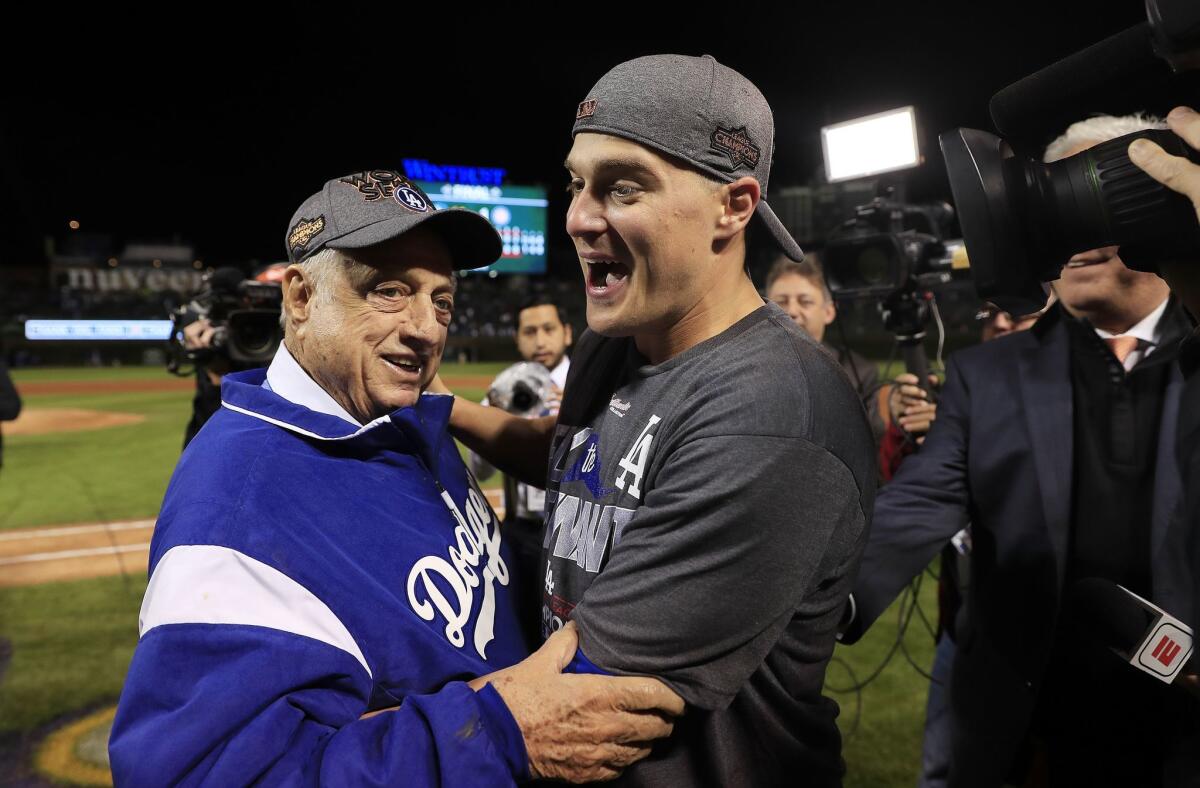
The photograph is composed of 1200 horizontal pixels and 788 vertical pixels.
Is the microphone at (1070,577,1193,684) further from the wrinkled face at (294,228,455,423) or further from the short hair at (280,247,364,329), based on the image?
the short hair at (280,247,364,329)

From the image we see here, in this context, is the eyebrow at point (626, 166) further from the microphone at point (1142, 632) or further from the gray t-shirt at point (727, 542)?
the microphone at point (1142, 632)

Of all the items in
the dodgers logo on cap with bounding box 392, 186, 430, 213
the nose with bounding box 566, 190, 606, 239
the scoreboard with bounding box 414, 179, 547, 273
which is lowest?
the nose with bounding box 566, 190, 606, 239

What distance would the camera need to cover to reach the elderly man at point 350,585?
3.50 feet

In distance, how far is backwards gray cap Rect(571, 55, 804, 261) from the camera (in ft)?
4.26

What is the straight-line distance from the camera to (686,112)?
4.25ft

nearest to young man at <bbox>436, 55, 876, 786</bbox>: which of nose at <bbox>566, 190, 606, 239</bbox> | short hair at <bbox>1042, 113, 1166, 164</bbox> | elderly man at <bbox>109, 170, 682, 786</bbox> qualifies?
nose at <bbox>566, 190, 606, 239</bbox>

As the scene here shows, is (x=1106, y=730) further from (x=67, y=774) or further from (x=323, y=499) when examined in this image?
(x=67, y=774)

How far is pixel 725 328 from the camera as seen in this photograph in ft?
4.75

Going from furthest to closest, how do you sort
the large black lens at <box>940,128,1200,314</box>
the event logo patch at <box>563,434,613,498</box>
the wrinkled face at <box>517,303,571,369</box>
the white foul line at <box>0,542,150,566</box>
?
the white foul line at <box>0,542,150,566</box>
the wrinkled face at <box>517,303,571,369</box>
the event logo patch at <box>563,434,613,498</box>
the large black lens at <box>940,128,1200,314</box>

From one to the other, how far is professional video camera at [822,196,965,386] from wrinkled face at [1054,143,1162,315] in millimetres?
630

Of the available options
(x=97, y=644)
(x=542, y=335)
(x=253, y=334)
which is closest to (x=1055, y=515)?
(x=253, y=334)

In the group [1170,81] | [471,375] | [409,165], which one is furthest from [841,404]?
[409,165]

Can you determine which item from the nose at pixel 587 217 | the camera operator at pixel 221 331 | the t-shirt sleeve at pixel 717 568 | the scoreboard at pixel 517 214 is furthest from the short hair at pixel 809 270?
the scoreboard at pixel 517 214

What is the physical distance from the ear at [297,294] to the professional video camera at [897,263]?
1.87 m
